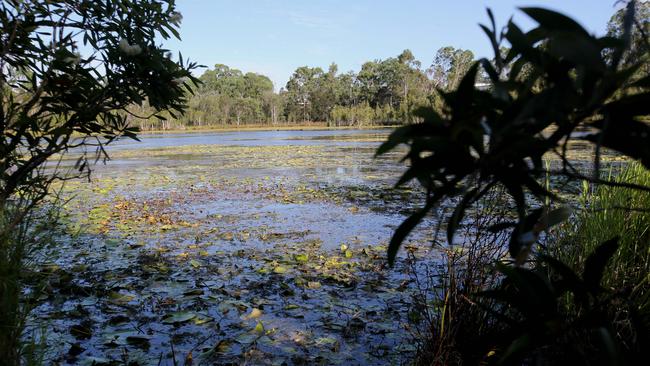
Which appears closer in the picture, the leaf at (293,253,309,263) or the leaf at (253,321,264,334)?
the leaf at (253,321,264,334)

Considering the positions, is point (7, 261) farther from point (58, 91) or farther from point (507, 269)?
point (507, 269)

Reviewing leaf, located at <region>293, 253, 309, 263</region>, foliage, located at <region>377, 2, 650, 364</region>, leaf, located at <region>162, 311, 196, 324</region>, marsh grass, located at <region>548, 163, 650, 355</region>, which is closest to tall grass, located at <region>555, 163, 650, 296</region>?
marsh grass, located at <region>548, 163, 650, 355</region>

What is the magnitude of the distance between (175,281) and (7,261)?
2464mm

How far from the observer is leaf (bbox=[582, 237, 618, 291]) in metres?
0.69

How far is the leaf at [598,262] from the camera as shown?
69 cm

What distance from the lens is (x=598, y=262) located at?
69cm

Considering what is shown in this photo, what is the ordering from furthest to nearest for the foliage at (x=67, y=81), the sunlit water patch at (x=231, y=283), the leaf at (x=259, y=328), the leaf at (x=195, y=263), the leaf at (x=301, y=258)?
the leaf at (x=301, y=258) < the leaf at (x=195, y=263) < the leaf at (x=259, y=328) < the sunlit water patch at (x=231, y=283) < the foliage at (x=67, y=81)

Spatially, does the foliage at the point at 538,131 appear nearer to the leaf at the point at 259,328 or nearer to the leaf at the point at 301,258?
the leaf at the point at 259,328

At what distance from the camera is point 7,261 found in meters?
1.58

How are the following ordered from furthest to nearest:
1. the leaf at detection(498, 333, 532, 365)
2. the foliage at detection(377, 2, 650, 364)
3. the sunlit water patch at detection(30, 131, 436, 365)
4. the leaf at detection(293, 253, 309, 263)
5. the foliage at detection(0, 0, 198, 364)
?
1. the leaf at detection(293, 253, 309, 263)
2. the sunlit water patch at detection(30, 131, 436, 365)
3. the foliage at detection(0, 0, 198, 364)
4. the leaf at detection(498, 333, 532, 365)
5. the foliage at detection(377, 2, 650, 364)

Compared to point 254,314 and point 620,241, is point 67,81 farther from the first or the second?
point 620,241

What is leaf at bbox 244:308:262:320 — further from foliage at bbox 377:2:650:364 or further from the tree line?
the tree line

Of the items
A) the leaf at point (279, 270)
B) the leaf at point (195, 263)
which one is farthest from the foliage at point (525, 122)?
the leaf at point (195, 263)

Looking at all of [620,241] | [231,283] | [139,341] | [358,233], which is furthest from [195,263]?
[620,241]
